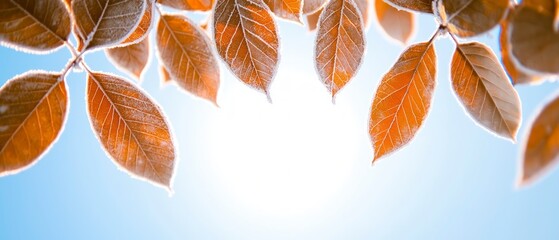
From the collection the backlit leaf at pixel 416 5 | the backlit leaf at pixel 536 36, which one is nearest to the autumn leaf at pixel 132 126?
the backlit leaf at pixel 416 5

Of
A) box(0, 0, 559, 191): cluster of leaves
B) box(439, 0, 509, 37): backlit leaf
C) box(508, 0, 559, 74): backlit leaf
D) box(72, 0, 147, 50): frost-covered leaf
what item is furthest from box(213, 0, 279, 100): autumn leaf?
box(508, 0, 559, 74): backlit leaf

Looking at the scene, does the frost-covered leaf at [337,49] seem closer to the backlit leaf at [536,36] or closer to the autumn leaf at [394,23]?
the backlit leaf at [536,36]

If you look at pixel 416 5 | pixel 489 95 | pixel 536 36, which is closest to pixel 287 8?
pixel 416 5

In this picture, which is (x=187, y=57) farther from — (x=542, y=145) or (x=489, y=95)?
(x=542, y=145)

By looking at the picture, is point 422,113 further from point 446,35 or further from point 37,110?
point 37,110

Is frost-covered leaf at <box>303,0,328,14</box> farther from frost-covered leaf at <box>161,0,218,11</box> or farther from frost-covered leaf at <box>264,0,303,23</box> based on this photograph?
frost-covered leaf at <box>161,0,218,11</box>

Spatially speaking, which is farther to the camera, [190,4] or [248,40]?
[190,4]
